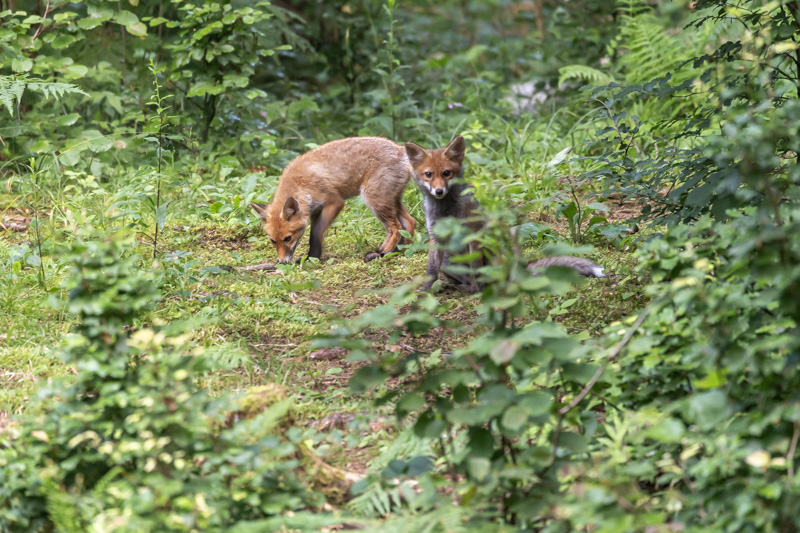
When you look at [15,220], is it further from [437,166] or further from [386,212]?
[437,166]

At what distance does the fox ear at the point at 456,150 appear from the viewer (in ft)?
20.1

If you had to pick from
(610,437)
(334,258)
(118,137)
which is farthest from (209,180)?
(610,437)

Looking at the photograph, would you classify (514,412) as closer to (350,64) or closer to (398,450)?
(398,450)

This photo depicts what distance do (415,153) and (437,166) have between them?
1.00 feet

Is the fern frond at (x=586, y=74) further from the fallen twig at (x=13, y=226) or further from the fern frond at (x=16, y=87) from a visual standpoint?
the fallen twig at (x=13, y=226)

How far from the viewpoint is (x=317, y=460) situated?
324 centimetres

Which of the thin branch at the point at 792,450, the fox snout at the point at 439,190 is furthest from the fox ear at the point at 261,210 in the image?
the thin branch at the point at 792,450

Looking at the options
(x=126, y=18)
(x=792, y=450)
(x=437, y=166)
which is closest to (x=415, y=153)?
(x=437, y=166)

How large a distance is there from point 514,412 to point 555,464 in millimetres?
303

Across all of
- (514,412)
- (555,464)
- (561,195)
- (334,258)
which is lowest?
(334,258)

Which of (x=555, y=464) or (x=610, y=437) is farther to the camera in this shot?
(x=610, y=437)

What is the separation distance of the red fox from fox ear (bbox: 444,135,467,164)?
615 millimetres

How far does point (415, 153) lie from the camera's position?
6.21m

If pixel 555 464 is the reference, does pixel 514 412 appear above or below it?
above
